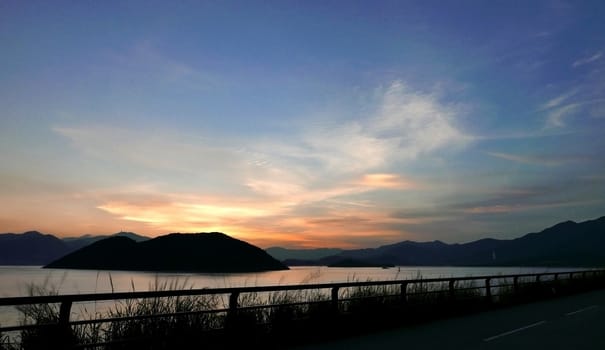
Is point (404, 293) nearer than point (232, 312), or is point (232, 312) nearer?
point (232, 312)

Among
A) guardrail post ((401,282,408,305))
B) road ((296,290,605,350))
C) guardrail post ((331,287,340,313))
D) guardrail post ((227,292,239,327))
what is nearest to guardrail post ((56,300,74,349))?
guardrail post ((227,292,239,327))

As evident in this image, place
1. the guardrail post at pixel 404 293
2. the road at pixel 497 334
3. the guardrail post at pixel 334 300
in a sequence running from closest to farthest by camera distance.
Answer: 1. the road at pixel 497 334
2. the guardrail post at pixel 334 300
3. the guardrail post at pixel 404 293

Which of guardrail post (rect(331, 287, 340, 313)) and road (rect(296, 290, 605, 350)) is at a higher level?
guardrail post (rect(331, 287, 340, 313))

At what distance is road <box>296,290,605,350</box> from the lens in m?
10.9

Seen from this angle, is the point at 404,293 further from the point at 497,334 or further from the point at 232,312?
the point at 232,312

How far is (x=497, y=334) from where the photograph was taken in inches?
499

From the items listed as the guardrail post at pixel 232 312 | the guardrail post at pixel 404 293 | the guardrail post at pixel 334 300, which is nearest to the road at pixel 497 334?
the guardrail post at pixel 334 300

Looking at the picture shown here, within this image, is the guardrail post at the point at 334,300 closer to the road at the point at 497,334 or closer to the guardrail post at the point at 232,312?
the road at the point at 497,334

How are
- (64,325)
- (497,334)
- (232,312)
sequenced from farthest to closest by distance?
(497,334) → (232,312) → (64,325)

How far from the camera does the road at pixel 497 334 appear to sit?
35.7ft

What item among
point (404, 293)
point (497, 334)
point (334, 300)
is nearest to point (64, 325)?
point (334, 300)

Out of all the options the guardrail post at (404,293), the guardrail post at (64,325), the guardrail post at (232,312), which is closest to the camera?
the guardrail post at (64,325)

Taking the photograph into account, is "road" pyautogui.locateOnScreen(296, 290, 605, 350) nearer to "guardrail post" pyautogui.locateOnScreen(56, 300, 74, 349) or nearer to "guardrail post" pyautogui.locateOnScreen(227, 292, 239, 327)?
"guardrail post" pyautogui.locateOnScreen(227, 292, 239, 327)

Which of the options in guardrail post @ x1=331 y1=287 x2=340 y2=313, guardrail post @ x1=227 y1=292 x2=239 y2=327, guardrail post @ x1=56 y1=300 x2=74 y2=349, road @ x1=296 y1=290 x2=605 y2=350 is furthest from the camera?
guardrail post @ x1=331 y1=287 x2=340 y2=313
